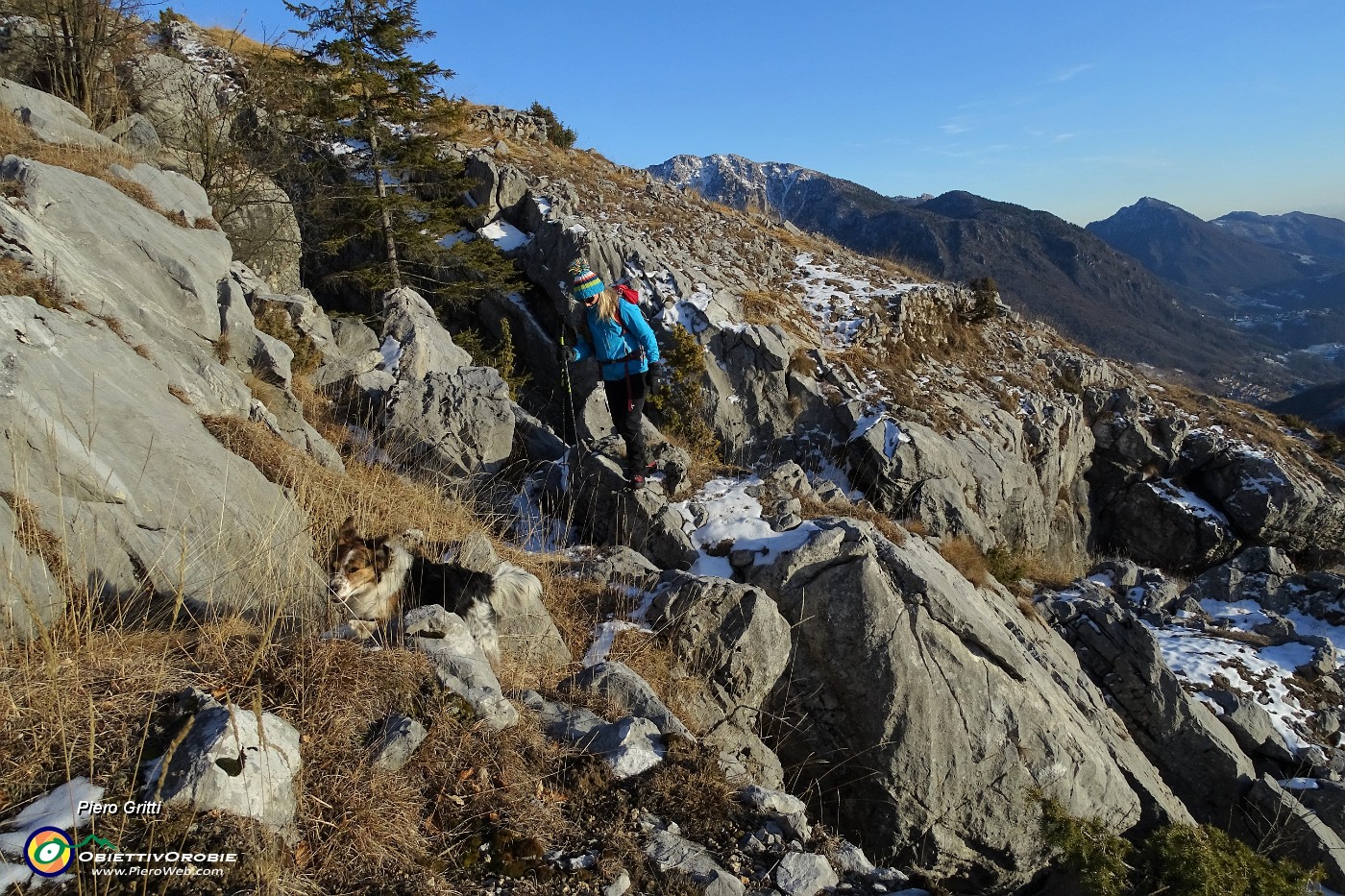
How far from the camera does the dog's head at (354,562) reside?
3.59 meters

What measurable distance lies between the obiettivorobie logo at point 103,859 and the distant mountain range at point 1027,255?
136 meters

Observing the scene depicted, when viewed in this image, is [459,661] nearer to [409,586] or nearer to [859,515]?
[409,586]

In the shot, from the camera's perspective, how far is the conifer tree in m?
14.3

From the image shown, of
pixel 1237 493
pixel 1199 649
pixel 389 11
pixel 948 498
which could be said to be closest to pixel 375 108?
pixel 389 11

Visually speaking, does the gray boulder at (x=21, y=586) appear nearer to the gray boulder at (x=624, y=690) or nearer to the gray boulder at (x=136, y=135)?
the gray boulder at (x=624, y=690)

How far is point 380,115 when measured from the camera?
1509cm

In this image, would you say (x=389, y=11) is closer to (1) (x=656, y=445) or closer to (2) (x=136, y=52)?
(2) (x=136, y=52)

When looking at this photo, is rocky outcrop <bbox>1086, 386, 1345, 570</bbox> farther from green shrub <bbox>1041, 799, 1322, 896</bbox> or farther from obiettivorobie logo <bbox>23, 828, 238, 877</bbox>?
obiettivorobie logo <bbox>23, 828, 238, 877</bbox>

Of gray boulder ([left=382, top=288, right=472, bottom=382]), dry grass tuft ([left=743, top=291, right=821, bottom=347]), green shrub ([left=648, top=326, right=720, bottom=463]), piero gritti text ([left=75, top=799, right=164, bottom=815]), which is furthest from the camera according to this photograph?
dry grass tuft ([left=743, top=291, right=821, bottom=347])

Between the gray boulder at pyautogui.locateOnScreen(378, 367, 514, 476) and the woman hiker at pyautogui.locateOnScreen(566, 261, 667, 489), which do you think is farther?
the gray boulder at pyautogui.locateOnScreen(378, 367, 514, 476)

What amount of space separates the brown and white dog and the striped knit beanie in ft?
12.1

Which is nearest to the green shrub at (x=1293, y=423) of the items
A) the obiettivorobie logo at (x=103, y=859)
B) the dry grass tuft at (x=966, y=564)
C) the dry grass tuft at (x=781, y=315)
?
the dry grass tuft at (x=781, y=315)

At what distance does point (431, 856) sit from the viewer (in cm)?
250

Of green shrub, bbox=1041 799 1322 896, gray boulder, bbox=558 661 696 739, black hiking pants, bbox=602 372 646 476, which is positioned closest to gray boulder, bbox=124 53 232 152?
black hiking pants, bbox=602 372 646 476
